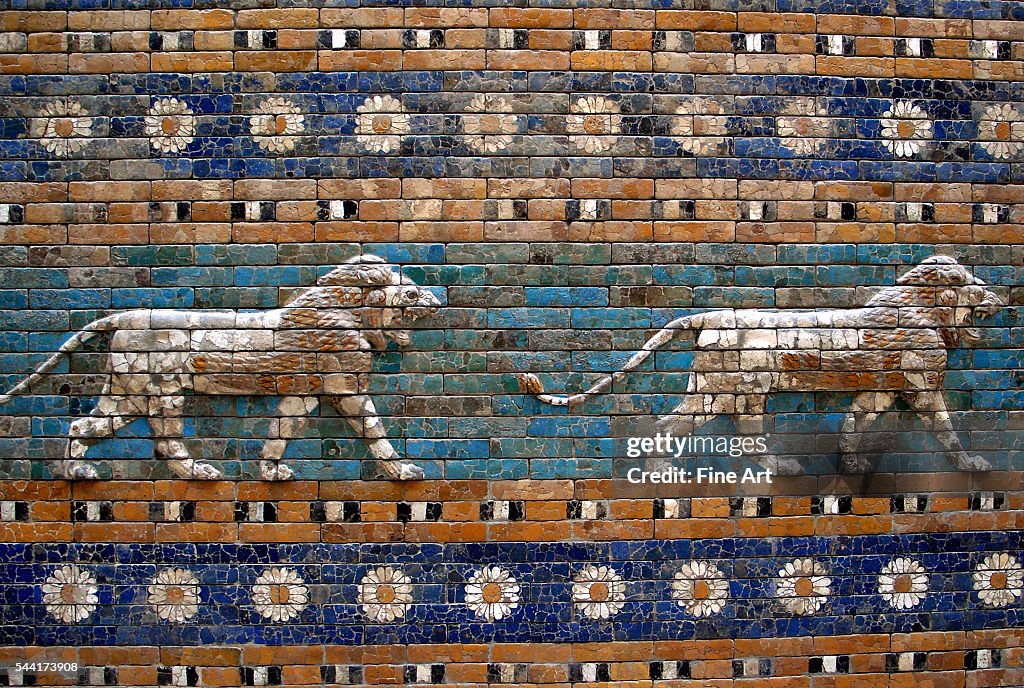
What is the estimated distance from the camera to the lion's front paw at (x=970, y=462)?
149 inches

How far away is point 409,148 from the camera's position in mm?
3705

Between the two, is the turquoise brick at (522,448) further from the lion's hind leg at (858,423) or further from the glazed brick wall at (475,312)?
the lion's hind leg at (858,423)

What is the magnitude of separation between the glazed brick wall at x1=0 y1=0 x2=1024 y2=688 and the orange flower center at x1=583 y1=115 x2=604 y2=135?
16mm

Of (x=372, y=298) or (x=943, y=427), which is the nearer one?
(x=372, y=298)

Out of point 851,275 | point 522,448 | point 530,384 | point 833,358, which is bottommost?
point 522,448

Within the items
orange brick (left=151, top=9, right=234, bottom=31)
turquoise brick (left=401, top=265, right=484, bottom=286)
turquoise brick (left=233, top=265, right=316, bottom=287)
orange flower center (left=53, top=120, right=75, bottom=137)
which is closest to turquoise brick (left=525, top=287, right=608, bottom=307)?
turquoise brick (left=401, top=265, right=484, bottom=286)

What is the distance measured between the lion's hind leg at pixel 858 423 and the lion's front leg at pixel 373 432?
2.19 m

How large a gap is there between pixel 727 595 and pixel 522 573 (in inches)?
42.2

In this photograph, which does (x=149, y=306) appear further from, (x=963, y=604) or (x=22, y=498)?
(x=963, y=604)

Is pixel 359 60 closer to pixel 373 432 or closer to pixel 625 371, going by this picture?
pixel 373 432

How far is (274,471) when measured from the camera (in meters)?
3.66

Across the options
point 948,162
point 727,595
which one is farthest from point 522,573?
point 948,162

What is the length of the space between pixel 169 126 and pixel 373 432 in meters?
1.90

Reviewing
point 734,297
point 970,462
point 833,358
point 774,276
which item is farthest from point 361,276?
point 970,462
